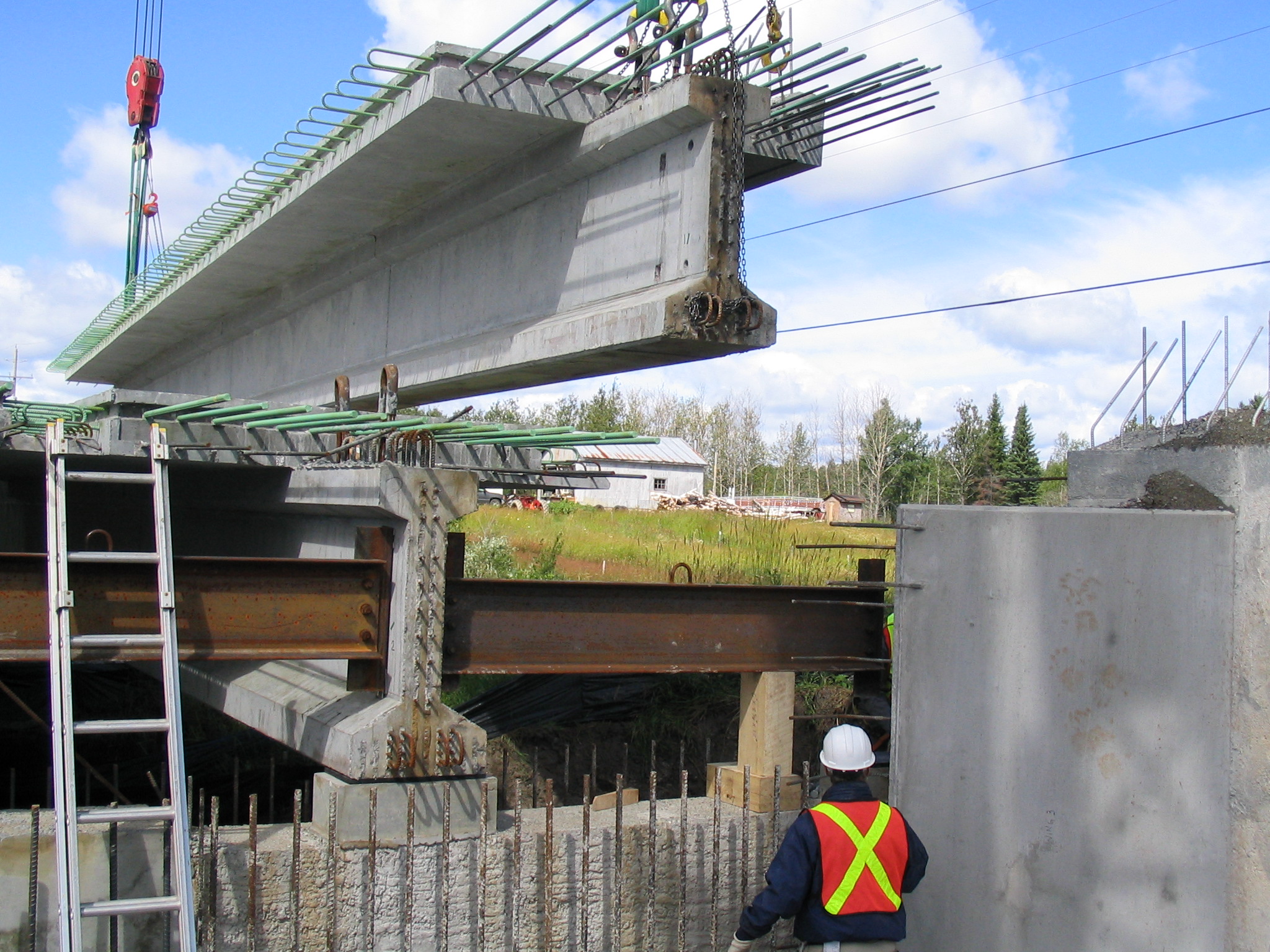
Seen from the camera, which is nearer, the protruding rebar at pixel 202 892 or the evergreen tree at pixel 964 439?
the protruding rebar at pixel 202 892

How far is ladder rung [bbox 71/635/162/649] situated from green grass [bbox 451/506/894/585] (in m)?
4.08

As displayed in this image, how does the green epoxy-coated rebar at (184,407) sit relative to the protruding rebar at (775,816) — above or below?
above

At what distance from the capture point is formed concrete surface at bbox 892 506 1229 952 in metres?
5.62

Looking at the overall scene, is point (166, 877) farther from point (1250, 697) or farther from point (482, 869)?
point (1250, 697)

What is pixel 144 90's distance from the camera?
28.3 meters

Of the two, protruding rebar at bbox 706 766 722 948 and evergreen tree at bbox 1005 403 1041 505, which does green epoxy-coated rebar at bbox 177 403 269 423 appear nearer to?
protruding rebar at bbox 706 766 722 948

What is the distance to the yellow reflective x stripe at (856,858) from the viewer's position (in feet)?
15.0

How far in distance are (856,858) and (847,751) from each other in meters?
0.46

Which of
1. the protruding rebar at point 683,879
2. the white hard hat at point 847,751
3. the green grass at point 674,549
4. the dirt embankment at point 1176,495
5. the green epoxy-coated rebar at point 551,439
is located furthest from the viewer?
the green grass at point 674,549

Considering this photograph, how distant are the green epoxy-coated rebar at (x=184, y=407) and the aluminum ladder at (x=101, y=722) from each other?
1220 mm

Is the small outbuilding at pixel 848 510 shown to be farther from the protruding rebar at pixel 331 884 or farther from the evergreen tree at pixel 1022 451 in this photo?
the protruding rebar at pixel 331 884

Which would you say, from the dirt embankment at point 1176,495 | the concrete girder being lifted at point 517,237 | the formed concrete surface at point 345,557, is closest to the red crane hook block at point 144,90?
the concrete girder being lifted at point 517,237

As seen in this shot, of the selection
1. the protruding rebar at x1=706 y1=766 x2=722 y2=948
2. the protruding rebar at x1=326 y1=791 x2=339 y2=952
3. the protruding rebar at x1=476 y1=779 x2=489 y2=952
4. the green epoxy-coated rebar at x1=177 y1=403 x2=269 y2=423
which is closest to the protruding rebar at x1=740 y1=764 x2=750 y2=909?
the protruding rebar at x1=706 y1=766 x2=722 y2=948

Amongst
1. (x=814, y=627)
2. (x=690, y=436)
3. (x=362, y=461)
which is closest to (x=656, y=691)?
(x=814, y=627)
